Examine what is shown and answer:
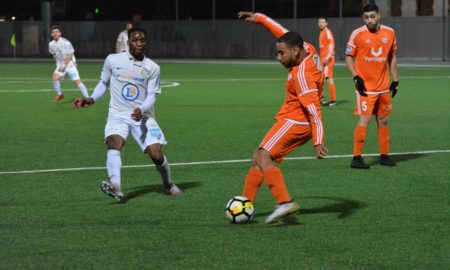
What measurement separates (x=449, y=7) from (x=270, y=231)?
5191 cm

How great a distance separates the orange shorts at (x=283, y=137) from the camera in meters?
9.23

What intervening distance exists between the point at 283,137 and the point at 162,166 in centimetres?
210

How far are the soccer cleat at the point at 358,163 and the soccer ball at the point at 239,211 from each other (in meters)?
4.21

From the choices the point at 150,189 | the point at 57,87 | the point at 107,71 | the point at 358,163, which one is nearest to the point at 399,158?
the point at 358,163

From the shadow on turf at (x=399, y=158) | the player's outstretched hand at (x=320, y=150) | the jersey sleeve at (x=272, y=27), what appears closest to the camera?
the player's outstretched hand at (x=320, y=150)

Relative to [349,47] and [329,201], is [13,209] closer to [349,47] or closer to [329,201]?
[329,201]

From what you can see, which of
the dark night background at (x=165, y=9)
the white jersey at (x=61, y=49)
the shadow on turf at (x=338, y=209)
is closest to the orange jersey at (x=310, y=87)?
the shadow on turf at (x=338, y=209)

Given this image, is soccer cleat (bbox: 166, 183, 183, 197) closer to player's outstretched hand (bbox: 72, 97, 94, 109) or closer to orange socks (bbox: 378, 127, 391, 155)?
player's outstretched hand (bbox: 72, 97, 94, 109)

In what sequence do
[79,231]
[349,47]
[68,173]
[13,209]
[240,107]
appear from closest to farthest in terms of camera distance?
[79,231], [13,209], [68,173], [349,47], [240,107]

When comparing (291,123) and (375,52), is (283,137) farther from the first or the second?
(375,52)

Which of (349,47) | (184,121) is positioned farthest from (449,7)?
(349,47)

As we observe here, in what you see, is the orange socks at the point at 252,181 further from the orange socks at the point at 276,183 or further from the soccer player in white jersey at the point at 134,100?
the soccer player in white jersey at the point at 134,100

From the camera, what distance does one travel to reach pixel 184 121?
20.5 metres

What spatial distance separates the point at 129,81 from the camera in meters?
10.9
